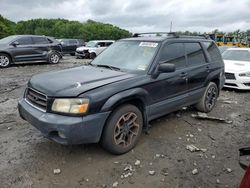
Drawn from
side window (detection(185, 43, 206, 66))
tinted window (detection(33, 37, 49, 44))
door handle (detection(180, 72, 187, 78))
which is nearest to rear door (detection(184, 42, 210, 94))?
side window (detection(185, 43, 206, 66))

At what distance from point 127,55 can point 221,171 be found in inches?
95.6

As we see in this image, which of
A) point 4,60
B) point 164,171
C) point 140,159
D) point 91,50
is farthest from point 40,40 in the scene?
point 164,171

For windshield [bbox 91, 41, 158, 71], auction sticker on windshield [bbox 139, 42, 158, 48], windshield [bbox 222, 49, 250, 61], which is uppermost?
auction sticker on windshield [bbox 139, 42, 158, 48]

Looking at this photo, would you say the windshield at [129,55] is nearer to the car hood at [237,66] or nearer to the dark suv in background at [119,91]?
the dark suv in background at [119,91]

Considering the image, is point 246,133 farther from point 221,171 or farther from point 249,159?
point 249,159

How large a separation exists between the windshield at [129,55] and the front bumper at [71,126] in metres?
1.20

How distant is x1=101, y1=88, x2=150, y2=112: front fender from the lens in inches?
146

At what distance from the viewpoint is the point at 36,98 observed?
398cm

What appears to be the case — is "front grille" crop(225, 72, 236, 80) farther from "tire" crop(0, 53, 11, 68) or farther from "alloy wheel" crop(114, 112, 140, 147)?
"tire" crop(0, 53, 11, 68)

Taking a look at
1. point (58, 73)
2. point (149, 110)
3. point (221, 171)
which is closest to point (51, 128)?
point (58, 73)

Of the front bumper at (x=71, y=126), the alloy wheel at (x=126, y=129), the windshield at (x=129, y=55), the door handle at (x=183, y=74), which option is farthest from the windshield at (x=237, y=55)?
the front bumper at (x=71, y=126)

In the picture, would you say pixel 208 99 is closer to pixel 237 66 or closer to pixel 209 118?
pixel 209 118

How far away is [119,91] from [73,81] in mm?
672

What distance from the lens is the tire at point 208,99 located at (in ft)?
19.8
